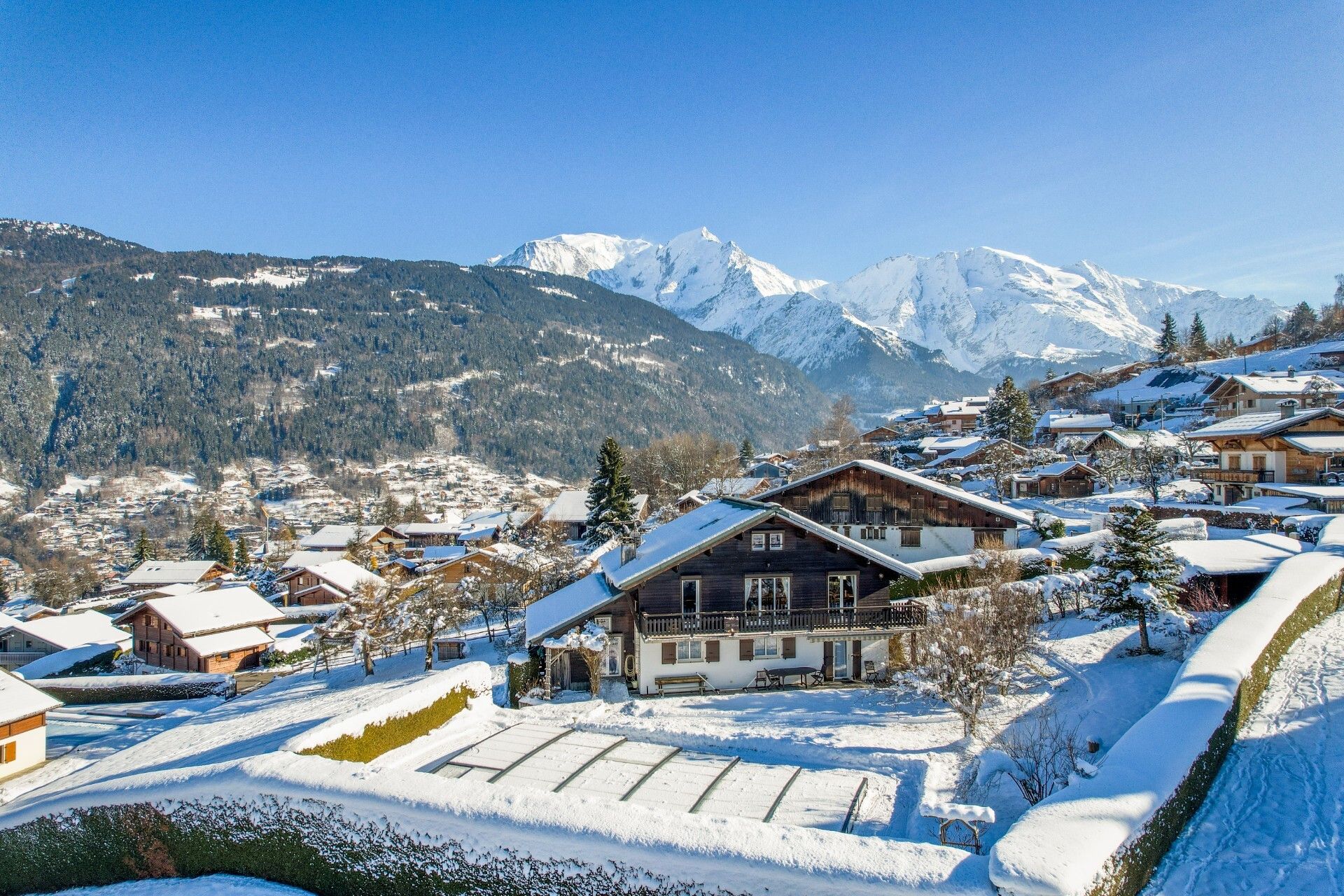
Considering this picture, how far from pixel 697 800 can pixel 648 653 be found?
11.0 meters

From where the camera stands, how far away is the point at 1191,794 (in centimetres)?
1088

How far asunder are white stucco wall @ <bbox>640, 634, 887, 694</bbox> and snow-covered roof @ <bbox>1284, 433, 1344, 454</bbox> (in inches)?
1553

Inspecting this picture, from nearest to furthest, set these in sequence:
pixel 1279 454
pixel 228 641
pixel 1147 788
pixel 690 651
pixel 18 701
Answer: pixel 1147 788
pixel 690 651
pixel 18 701
pixel 1279 454
pixel 228 641

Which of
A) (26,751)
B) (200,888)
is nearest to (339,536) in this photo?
(26,751)

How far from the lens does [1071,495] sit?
6181 cm

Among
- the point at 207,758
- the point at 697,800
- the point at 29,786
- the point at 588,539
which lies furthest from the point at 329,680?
the point at 697,800

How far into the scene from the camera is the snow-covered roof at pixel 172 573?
85250 millimetres

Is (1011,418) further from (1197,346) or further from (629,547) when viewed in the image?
(629,547)

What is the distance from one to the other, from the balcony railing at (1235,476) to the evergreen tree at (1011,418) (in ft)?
98.7

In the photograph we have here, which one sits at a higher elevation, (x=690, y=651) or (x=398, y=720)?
(x=398, y=720)

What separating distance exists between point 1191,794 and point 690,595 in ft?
54.0

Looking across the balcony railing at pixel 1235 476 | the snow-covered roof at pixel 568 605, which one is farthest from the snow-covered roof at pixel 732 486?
the snow-covered roof at pixel 568 605

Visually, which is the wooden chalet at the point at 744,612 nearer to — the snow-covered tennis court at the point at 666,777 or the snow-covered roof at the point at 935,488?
the snow-covered tennis court at the point at 666,777

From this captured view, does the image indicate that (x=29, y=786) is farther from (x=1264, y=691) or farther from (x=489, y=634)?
(x=1264, y=691)
